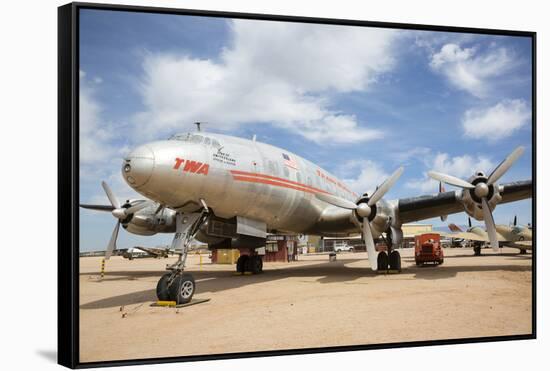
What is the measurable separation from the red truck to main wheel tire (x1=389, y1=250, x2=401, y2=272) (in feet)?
10.3

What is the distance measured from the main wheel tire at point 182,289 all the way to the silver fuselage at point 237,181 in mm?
1487

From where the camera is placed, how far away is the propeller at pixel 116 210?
736 centimetres

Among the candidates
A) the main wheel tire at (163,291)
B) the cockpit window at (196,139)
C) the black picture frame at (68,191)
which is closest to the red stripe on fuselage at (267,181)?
the cockpit window at (196,139)

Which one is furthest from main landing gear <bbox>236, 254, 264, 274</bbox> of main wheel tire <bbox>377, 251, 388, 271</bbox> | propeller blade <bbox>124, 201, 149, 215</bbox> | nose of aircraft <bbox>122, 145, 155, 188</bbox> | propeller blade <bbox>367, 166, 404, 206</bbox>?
nose of aircraft <bbox>122, 145, 155, 188</bbox>

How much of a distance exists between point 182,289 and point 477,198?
Result: 6597 mm

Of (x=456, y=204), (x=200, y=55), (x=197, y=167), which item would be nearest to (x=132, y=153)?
(x=197, y=167)

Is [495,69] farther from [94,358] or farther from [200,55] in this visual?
[94,358]

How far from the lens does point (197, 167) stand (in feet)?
28.6

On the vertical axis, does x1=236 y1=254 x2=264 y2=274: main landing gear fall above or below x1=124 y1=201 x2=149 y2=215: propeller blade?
below

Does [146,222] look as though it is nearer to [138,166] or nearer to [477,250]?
[138,166]

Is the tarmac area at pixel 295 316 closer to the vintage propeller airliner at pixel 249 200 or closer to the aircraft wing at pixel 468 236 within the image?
the vintage propeller airliner at pixel 249 200

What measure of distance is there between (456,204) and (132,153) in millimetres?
8401

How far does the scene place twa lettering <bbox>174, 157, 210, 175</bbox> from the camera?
8273mm

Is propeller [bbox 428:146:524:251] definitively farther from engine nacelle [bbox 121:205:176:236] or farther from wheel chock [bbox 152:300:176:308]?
engine nacelle [bbox 121:205:176:236]
